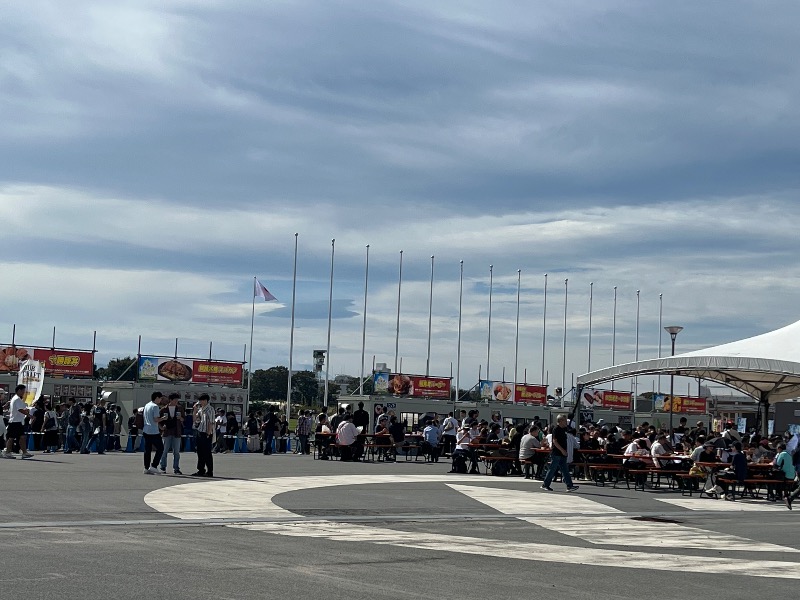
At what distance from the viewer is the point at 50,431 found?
29969 millimetres

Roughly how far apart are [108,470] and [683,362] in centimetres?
1604

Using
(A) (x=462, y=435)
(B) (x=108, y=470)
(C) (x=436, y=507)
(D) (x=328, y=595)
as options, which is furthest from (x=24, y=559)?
(A) (x=462, y=435)

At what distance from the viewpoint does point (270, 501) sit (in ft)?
54.4

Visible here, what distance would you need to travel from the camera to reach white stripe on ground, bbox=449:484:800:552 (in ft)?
44.8

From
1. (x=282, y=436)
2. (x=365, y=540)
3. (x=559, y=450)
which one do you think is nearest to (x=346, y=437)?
(x=282, y=436)

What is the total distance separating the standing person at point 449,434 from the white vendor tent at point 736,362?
548cm

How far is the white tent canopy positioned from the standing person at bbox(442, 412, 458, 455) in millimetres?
5507

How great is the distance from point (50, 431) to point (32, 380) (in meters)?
2.16

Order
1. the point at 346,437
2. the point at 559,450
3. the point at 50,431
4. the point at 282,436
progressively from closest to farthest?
the point at 559,450 → the point at 346,437 → the point at 50,431 → the point at 282,436

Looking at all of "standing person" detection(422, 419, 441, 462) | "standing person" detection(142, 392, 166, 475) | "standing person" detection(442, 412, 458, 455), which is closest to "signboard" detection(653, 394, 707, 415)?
"standing person" detection(442, 412, 458, 455)

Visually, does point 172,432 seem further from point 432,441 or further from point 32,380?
point 432,441

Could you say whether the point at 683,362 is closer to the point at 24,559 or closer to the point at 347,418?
the point at 347,418

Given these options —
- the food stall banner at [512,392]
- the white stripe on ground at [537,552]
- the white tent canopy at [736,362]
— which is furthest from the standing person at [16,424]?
the food stall banner at [512,392]

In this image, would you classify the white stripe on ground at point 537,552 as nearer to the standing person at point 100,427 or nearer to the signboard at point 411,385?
the standing person at point 100,427
